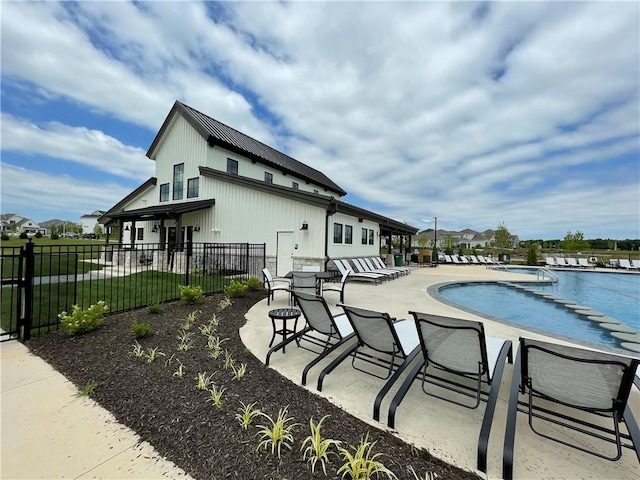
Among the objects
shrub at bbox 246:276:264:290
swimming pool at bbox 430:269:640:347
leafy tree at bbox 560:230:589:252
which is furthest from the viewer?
leafy tree at bbox 560:230:589:252

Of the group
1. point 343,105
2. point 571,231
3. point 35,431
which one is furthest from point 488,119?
point 571,231

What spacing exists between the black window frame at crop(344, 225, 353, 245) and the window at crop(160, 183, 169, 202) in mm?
12903

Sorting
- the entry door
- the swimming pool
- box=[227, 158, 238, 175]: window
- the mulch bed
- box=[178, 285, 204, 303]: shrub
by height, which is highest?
box=[227, 158, 238, 175]: window

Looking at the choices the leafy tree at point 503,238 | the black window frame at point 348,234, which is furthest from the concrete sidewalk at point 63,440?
the leafy tree at point 503,238

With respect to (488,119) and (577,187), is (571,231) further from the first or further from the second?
(488,119)

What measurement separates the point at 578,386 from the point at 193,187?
18608 millimetres

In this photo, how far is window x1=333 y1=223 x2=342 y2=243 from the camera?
43.8 ft

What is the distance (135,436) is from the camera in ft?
7.69

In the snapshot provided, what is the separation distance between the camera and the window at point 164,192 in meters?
18.7

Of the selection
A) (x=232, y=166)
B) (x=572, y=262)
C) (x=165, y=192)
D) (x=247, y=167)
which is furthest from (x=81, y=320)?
(x=572, y=262)

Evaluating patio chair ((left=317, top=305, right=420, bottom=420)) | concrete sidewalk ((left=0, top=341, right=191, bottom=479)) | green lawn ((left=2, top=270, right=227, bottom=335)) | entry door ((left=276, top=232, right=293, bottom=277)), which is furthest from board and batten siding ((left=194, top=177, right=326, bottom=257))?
concrete sidewalk ((left=0, top=341, right=191, bottom=479))

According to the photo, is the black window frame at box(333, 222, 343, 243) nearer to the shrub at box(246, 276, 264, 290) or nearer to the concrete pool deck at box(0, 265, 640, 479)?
the shrub at box(246, 276, 264, 290)

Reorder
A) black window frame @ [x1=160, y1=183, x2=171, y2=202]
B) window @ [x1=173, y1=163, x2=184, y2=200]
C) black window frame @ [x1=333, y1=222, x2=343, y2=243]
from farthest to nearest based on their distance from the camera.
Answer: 1. black window frame @ [x1=160, y1=183, x2=171, y2=202]
2. window @ [x1=173, y1=163, x2=184, y2=200]
3. black window frame @ [x1=333, y1=222, x2=343, y2=243]

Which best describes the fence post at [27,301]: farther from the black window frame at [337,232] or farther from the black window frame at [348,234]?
the black window frame at [348,234]
